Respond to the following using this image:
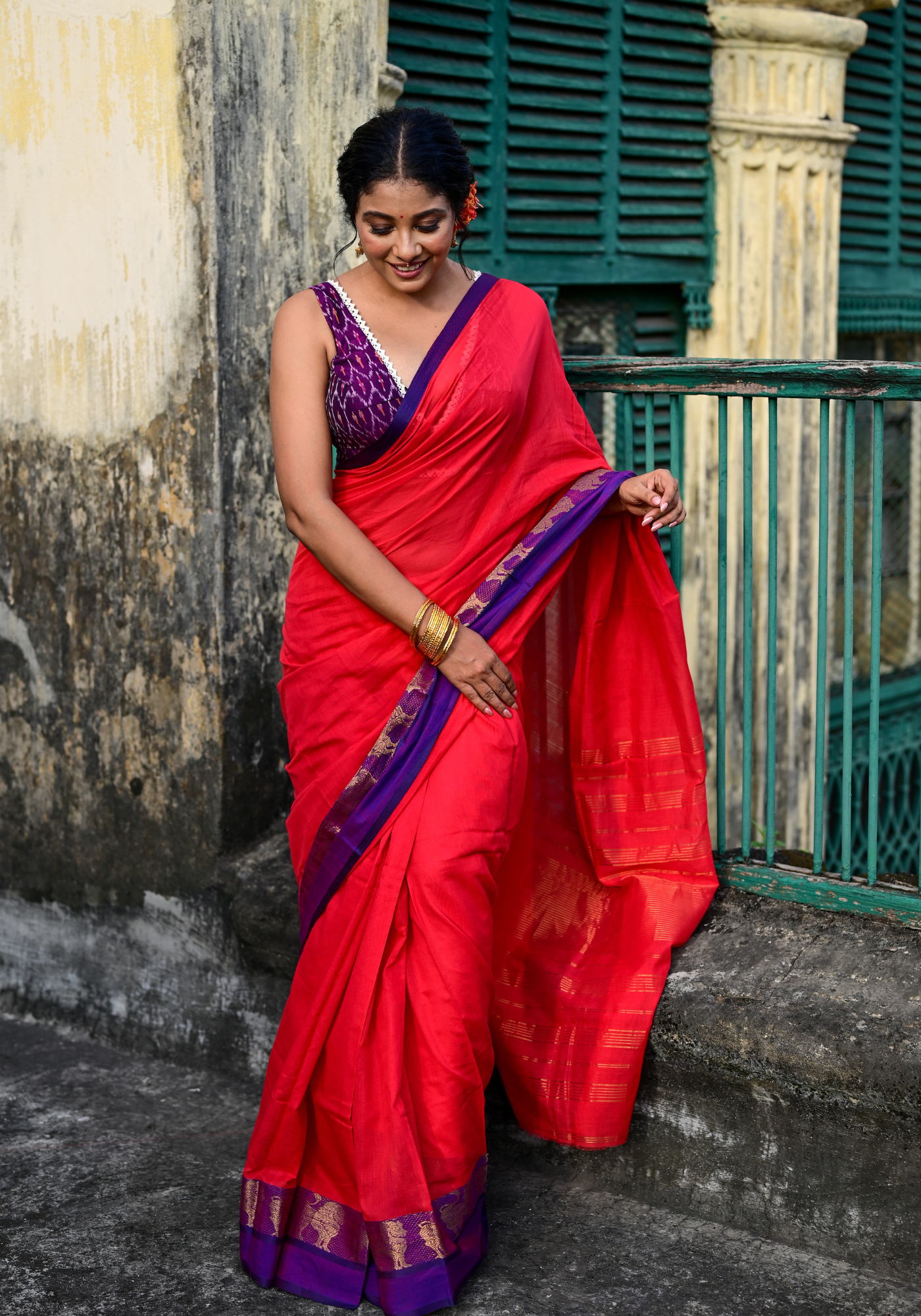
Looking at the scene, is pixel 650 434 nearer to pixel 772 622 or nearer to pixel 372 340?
pixel 772 622

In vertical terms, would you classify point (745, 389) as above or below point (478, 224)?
below

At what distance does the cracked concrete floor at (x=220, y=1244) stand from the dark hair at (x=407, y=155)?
5.98 feet

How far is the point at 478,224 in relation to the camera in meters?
4.54

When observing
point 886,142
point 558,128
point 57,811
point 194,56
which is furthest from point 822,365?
point 886,142

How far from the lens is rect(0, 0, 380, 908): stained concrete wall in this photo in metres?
3.00

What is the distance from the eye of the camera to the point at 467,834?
2.40 m

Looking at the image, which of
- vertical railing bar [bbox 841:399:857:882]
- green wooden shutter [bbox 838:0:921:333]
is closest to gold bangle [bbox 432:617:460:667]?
vertical railing bar [bbox 841:399:857:882]

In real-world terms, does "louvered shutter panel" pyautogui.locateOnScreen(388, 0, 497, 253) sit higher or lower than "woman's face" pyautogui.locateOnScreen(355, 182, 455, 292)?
higher

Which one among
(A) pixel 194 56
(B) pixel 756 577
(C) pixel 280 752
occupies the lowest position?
(C) pixel 280 752

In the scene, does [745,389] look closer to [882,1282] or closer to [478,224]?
[882,1282]

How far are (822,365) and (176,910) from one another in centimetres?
185

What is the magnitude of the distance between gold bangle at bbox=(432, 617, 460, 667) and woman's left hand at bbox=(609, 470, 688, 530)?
0.45 metres

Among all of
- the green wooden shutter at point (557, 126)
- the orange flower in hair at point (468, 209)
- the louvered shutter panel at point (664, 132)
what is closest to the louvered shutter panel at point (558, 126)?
the green wooden shutter at point (557, 126)

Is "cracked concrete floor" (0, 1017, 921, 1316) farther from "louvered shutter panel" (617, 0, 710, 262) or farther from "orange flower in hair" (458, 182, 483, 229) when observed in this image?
"louvered shutter panel" (617, 0, 710, 262)
